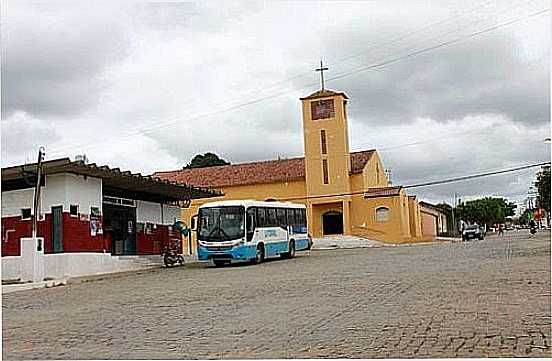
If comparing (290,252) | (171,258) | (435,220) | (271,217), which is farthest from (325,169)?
(435,220)

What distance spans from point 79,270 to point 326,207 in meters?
31.0

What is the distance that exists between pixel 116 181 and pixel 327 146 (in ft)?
88.3

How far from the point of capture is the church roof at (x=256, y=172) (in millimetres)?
55188

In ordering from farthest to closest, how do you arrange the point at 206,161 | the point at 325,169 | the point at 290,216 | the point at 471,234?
the point at 206,161
the point at 471,234
the point at 325,169
the point at 290,216

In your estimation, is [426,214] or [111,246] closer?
[111,246]

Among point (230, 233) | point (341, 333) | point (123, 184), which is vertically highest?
point (123, 184)

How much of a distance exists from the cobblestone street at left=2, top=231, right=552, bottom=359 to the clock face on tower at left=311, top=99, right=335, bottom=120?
33458 mm

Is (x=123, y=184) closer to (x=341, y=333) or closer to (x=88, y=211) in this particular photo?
(x=88, y=211)

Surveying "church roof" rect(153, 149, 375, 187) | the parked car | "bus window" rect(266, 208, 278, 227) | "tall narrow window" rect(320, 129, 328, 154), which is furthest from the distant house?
"bus window" rect(266, 208, 278, 227)

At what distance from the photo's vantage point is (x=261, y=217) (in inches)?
1171

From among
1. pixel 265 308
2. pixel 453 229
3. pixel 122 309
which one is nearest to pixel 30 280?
pixel 122 309

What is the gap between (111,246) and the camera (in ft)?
97.7

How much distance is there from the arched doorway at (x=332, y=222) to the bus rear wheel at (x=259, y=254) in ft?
81.5

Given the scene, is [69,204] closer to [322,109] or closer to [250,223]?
[250,223]
